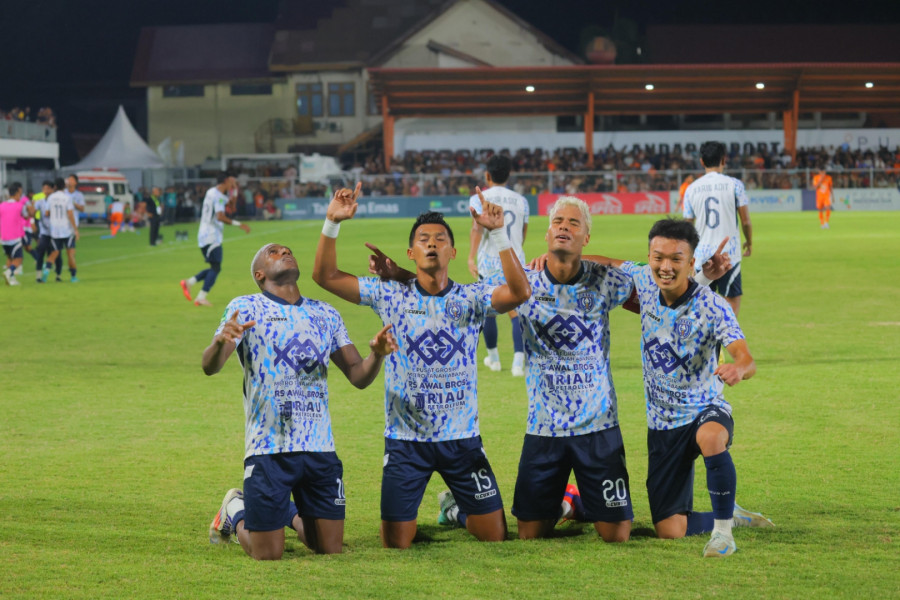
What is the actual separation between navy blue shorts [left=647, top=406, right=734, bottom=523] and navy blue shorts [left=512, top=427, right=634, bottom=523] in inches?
5.9

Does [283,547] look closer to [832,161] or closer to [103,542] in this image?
[103,542]

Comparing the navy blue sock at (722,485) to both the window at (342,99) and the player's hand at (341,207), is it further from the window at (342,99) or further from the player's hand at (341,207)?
the window at (342,99)

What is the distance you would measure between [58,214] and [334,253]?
16.3m

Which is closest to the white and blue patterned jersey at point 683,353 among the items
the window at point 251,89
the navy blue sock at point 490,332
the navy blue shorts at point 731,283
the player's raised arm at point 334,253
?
the player's raised arm at point 334,253

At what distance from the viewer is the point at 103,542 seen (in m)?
5.39

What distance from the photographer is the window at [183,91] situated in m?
68.9

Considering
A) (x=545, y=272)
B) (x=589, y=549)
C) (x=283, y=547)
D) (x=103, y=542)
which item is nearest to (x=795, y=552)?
(x=589, y=549)

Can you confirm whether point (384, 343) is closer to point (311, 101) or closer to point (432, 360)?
point (432, 360)

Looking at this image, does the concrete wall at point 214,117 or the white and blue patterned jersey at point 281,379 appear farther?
the concrete wall at point 214,117

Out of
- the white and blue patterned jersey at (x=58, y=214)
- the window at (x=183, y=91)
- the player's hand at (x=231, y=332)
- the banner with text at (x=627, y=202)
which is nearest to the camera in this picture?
the player's hand at (x=231, y=332)

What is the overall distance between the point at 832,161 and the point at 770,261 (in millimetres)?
32685

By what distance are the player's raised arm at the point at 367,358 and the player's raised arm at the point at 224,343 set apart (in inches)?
22.7

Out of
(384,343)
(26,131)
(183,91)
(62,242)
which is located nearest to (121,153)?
(26,131)

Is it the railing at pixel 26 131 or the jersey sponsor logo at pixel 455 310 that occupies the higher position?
the railing at pixel 26 131
